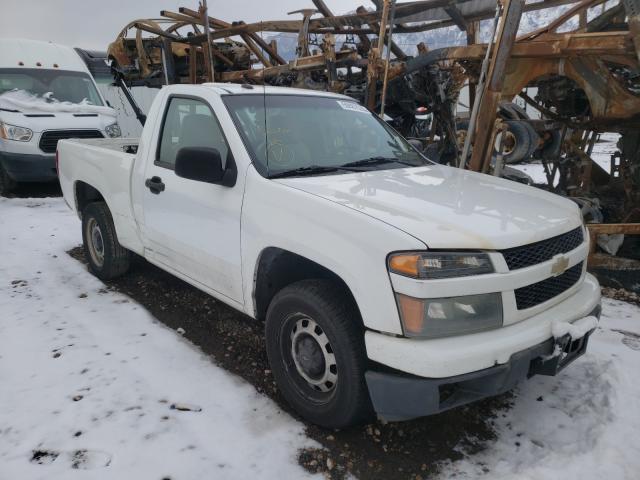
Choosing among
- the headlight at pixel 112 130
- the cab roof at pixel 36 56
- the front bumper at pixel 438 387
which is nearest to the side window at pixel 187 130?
the front bumper at pixel 438 387

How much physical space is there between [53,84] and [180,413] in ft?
28.7

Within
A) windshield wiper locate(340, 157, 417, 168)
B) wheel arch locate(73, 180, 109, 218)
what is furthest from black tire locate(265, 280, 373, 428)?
wheel arch locate(73, 180, 109, 218)

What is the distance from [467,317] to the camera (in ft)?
6.98

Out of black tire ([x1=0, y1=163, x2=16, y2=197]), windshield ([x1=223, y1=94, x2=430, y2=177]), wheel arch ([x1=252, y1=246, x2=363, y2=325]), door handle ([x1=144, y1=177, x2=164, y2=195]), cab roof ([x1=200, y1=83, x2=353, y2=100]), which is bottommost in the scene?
black tire ([x1=0, y1=163, x2=16, y2=197])

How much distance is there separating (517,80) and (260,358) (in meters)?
3.78

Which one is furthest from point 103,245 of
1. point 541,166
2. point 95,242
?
point 541,166

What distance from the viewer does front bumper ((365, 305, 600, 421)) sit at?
2102 millimetres

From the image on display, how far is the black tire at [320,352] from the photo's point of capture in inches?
92.4

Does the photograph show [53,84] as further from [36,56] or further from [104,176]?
[104,176]

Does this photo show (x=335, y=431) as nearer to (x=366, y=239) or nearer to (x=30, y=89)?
(x=366, y=239)

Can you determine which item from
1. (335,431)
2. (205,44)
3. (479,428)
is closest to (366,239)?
(335,431)

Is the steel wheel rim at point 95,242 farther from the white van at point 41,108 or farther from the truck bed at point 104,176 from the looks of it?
the white van at point 41,108

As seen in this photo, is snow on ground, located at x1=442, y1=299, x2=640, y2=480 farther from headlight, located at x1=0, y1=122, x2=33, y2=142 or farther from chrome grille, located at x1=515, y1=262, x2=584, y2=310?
headlight, located at x1=0, y1=122, x2=33, y2=142

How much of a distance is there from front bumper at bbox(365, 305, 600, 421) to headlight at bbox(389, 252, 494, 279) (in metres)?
0.44
